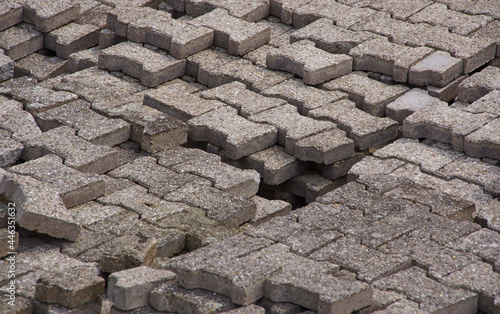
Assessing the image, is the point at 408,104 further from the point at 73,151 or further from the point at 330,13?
the point at 73,151

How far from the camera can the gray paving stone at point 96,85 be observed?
31.4 feet

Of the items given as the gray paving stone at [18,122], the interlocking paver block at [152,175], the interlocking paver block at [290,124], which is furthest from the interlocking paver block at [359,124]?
the gray paving stone at [18,122]

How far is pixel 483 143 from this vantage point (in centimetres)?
824

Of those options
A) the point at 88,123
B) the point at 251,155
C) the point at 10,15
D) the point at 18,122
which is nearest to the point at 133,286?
the point at 251,155

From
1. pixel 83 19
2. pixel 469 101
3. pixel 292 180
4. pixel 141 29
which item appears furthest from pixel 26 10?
pixel 469 101

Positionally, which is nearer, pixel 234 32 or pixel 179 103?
pixel 179 103

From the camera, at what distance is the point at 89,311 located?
6.42 metres

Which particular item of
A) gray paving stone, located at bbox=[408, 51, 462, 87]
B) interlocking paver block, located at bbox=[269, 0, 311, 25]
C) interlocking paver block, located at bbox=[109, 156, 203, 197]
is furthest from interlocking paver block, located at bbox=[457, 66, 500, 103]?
interlocking paver block, located at bbox=[109, 156, 203, 197]

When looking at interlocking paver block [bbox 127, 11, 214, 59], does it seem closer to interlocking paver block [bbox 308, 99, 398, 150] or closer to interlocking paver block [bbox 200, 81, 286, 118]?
Result: interlocking paver block [bbox 200, 81, 286, 118]

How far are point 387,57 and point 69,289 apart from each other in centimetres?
498

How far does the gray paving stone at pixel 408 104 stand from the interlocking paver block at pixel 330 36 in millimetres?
1170

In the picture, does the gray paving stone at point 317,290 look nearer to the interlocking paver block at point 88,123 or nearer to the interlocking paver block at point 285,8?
the interlocking paver block at point 88,123

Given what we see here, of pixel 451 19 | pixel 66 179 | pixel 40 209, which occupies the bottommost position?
pixel 66 179

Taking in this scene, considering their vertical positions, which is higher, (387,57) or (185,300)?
(387,57)
